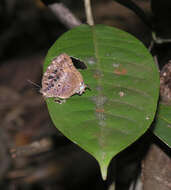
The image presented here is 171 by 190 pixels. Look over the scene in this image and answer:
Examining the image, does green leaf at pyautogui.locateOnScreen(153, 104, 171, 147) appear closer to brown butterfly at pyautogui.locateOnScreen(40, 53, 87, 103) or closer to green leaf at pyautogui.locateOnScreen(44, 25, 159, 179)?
green leaf at pyautogui.locateOnScreen(44, 25, 159, 179)

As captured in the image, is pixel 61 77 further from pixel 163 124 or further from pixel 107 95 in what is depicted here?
pixel 163 124

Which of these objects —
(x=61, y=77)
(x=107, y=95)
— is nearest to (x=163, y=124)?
(x=107, y=95)

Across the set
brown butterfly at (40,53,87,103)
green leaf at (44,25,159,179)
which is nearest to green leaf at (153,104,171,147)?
green leaf at (44,25,159,179)

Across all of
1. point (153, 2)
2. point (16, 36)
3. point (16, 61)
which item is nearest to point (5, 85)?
point (16, 61)

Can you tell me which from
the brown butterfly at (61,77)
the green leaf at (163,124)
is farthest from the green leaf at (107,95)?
the green leaf at (163,124)

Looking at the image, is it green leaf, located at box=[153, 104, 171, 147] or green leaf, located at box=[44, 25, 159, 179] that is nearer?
green leaf, located at box=[44, 25, 159, 179]

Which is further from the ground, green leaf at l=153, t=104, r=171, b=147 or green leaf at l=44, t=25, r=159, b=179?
green leaf at l=44, t=25, r=159, b=179
